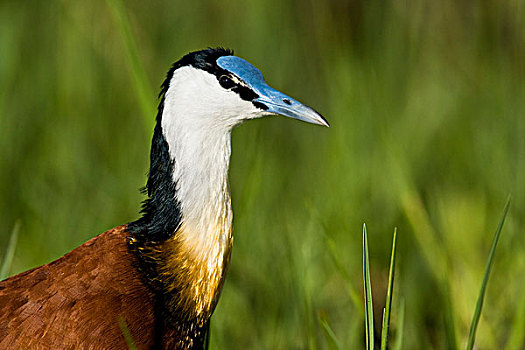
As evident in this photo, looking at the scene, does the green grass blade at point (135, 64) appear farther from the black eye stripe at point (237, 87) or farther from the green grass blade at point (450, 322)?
the green grass blade at point (450, 322)

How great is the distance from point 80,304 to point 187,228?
1.21 ft

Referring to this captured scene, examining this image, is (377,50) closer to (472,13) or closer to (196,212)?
(472,13)

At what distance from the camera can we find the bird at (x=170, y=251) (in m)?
1.97

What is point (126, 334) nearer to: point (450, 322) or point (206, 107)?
point (206, 107)

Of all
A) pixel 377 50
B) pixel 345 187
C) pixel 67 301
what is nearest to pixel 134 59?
pixel 67 301

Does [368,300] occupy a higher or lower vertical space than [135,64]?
lower

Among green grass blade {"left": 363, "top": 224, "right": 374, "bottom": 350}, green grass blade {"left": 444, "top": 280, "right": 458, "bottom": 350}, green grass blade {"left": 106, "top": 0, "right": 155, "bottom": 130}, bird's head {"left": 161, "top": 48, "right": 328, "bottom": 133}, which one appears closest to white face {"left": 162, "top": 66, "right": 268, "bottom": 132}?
bird's head {"left": 161, "top": 48, "right": 328, "bottom": 133}

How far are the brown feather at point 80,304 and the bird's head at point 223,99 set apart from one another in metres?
0.45

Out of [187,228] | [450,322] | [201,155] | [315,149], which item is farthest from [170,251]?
[315,149]

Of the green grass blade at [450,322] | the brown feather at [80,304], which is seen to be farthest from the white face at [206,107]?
the green grass blade at [450,322]

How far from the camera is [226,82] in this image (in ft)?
7.14

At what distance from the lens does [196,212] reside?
2.12 meters

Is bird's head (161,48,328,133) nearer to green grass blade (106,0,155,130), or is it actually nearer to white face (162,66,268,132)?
white face (162,66,268,132)

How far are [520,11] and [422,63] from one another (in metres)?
1.33
